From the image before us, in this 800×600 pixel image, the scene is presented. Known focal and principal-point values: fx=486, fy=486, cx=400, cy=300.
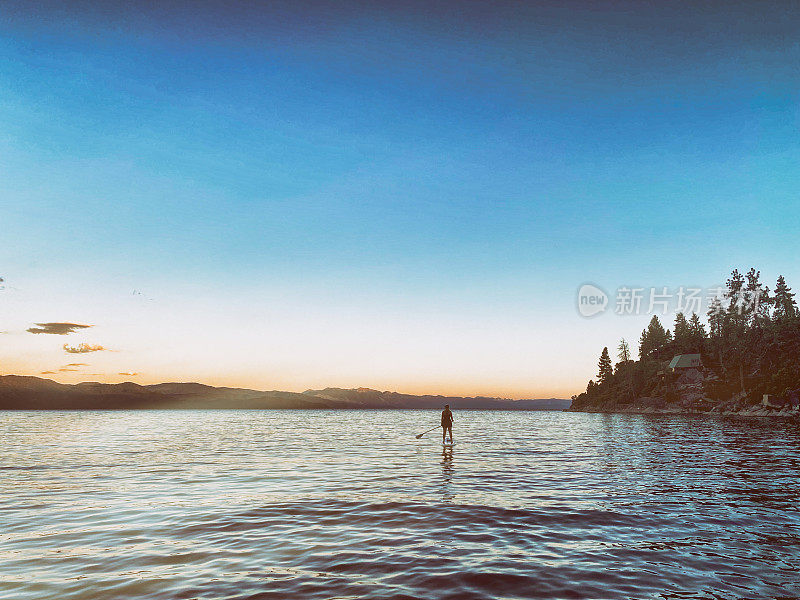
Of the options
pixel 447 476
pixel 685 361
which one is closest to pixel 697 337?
pixel 685 361

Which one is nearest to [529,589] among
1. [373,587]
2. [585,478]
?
[373,587]

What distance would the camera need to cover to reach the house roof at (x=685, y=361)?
17438cm

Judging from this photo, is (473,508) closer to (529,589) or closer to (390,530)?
(390,530)

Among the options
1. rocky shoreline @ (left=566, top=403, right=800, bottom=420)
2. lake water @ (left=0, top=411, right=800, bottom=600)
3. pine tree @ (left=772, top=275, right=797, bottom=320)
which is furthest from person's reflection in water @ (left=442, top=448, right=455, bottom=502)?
pine tree @ (left=772, top=275, right=797, bottom=320)

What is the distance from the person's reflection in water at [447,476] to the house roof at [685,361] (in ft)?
559

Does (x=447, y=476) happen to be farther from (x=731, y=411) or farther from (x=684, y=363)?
(x=684, y=363)

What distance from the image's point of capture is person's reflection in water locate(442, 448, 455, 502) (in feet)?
61.7

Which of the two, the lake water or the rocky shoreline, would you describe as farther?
the rocky shoreline

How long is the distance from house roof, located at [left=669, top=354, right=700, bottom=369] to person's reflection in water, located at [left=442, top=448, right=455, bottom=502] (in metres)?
170

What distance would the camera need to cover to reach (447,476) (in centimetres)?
2408

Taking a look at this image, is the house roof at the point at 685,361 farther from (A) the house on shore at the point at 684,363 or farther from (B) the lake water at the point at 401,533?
(B) the lake water at the point at 401,533

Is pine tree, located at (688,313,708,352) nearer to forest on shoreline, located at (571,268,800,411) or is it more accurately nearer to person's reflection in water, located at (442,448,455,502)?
forest on shoreline, located at (571,268,800,411)

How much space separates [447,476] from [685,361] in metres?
184

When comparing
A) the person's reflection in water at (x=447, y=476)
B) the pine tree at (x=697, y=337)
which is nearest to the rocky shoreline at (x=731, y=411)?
the pine tree at (x=697, y=337)
